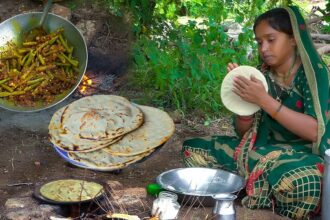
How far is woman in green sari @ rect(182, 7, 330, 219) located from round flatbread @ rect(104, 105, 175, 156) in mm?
503

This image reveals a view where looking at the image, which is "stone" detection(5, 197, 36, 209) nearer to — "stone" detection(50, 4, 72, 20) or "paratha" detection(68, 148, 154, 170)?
"paratha" detection(68, 148, 154, 170)

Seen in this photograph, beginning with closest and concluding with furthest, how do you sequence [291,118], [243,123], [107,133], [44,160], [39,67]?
[291,118]
[243,123]
[107,133]
[44,160]
[39,67]

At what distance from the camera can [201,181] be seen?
11.0ft

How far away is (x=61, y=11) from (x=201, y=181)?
3.03m

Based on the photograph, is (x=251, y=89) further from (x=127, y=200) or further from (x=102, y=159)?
(x=102, y=159)

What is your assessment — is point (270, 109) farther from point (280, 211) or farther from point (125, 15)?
point (125, 15)

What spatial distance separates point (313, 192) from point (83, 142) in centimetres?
145

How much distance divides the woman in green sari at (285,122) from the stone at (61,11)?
9.41 ft

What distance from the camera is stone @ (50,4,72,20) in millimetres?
5676

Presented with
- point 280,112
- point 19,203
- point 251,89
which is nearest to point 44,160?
point 19,203

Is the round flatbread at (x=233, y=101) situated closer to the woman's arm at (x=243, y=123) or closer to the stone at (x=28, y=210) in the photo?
the woman's arm at (x=243, y=123)

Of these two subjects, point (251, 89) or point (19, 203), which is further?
point (251, 89)

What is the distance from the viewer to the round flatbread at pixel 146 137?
3.57 metres

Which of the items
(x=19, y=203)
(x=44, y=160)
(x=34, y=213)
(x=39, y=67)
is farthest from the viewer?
(x=39, y=67)
